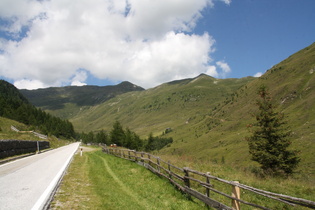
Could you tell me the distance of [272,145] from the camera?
2591 cm

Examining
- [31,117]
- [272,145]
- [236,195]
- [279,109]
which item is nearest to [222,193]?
[236,195]

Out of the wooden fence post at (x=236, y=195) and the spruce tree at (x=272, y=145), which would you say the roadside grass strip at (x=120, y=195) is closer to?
the wooden fence post at (x=236, y=195)

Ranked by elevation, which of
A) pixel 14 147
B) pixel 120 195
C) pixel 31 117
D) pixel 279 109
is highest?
pixel 31 117

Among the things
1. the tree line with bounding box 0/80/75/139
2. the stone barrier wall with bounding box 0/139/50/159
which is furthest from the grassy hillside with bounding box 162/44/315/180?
the tree line with bounding box 0/80/75/139

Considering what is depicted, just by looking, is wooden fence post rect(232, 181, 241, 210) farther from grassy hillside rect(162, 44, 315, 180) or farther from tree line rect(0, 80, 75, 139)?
tree line rect(0, 80, 75, 139)

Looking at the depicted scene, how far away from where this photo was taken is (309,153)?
216 ft

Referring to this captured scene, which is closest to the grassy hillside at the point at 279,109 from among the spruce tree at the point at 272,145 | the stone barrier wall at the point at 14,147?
the spruce tree at the point at 272,145

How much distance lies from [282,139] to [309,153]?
51.1 metres

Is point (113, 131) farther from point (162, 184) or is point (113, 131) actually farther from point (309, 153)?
point (162, 184)

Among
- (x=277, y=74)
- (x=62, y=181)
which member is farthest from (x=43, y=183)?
(x=277, y=74)

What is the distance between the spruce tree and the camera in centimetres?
2523

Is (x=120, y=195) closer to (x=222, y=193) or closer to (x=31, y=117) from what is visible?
(x=222, y=193)

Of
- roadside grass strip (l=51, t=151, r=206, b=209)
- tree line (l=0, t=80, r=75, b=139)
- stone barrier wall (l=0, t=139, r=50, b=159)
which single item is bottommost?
roadside grass strip (l=51, t=151, r=206, b=209)

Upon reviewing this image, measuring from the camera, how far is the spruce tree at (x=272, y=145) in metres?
25.2
